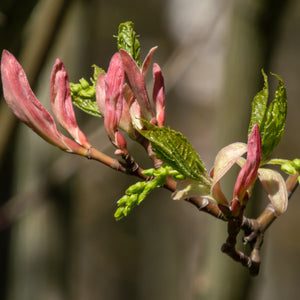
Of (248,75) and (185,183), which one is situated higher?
(248,75)

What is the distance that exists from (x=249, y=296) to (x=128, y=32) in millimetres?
1090

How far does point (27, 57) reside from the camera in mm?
1076

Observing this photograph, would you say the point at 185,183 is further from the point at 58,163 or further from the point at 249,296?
the point at 58,163

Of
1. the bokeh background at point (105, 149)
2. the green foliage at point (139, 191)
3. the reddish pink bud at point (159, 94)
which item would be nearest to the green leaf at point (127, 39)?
the reddish pink bud at point (159, 94)

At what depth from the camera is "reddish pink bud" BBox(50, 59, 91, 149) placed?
1.39 feet

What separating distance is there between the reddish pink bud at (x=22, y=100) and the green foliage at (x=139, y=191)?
92mm

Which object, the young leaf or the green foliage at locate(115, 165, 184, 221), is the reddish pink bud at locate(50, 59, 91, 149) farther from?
the young leaf

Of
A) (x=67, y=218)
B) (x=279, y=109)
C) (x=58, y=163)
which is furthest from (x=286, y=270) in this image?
(x=279, y=109)

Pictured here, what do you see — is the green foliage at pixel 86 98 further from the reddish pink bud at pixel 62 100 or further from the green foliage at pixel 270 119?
the green foliage at pixel 270 119

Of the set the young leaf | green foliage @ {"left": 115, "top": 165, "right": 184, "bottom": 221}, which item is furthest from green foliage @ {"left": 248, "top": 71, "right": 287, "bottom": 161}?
green foliage @ {"left": 115, "top": 165, "right": 184, "bottom": 221}

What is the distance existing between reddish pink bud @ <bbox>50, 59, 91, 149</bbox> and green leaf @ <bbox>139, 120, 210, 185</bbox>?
9cm

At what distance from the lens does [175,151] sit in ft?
1.28

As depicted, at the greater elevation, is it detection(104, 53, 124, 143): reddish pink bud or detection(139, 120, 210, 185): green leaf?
detection(104, 53, 124, 143): reddish pink bud

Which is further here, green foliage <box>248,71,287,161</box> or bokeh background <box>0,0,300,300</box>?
bokeh background <box>0,0,300,300</box>
